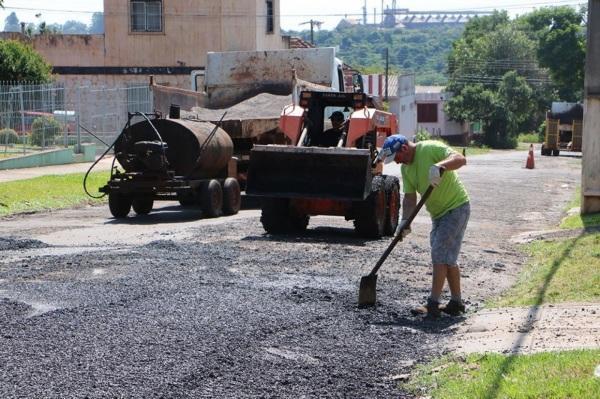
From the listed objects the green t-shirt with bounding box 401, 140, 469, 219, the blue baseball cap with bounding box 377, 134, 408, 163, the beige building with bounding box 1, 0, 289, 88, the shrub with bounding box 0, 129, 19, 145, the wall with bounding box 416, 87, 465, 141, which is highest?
the beige building with bounding box 1, 0, 289, 88

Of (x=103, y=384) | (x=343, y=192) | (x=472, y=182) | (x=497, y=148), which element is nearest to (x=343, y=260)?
(x=343, y=192)

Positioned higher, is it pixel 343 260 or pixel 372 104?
pixel 372 104

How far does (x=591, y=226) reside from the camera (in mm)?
17547

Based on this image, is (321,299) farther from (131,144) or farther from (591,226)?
(131,144)

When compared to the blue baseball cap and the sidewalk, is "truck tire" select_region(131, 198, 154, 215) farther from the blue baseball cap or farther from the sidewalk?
the blue baseball cap

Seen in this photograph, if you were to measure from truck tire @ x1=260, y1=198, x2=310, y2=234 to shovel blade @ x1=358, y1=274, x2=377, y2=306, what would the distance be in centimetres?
594

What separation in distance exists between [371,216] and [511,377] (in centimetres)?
881

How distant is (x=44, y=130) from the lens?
33188mm

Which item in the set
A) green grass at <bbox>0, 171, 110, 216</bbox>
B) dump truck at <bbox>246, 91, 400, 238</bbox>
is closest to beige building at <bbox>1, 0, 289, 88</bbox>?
green grass at <bbox>0, 171, 110, 216</bbox>

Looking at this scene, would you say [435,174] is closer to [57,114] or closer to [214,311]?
[214,311]

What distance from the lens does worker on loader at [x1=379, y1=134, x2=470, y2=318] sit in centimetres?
1037

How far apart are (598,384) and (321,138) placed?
1136 centimetres

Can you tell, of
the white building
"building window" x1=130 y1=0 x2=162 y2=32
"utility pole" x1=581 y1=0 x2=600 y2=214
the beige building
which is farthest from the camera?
the white building

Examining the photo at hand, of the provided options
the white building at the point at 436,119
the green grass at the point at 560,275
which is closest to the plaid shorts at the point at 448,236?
the green grass at the point at 560,275
